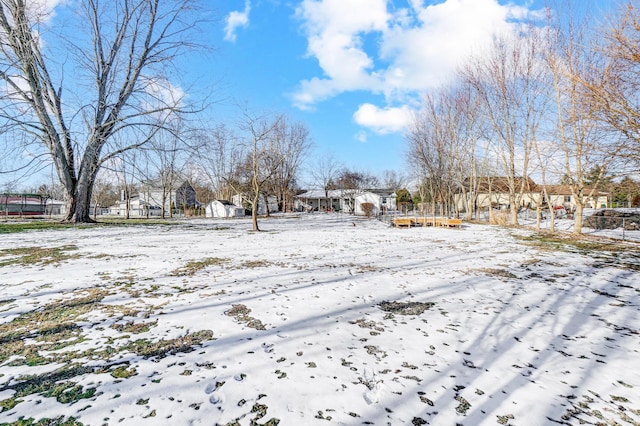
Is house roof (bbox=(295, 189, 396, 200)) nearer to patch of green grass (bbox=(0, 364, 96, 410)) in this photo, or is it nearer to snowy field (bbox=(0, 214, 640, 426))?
snowy field (bbox=(0, 214, 640, 426))

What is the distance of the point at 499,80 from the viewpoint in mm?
18438

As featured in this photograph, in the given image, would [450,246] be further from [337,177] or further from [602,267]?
[337,177]

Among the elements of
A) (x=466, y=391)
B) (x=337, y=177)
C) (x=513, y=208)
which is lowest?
(x=466, y=391)

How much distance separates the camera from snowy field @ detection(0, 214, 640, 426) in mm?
2193

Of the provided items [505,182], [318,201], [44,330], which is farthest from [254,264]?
[318,201]

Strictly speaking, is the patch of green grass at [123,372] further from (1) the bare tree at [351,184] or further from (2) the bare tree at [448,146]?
(1) the bare tree at [351,184]

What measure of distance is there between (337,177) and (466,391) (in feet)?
164

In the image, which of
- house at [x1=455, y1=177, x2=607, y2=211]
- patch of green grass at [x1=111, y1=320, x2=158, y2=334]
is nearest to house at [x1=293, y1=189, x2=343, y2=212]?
house at [x1=455, y1=177, x2=607, y2=211]

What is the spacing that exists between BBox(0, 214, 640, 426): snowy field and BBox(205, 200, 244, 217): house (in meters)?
33.3

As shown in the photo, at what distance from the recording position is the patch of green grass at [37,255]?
6871 mm

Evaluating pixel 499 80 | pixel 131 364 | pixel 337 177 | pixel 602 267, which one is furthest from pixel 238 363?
pixel 337 177

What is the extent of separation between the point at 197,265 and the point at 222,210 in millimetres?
34146

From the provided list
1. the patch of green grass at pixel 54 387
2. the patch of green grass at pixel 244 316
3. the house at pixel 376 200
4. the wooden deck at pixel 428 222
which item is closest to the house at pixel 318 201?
the house at pixel 376 200

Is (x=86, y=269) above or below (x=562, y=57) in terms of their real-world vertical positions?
below
